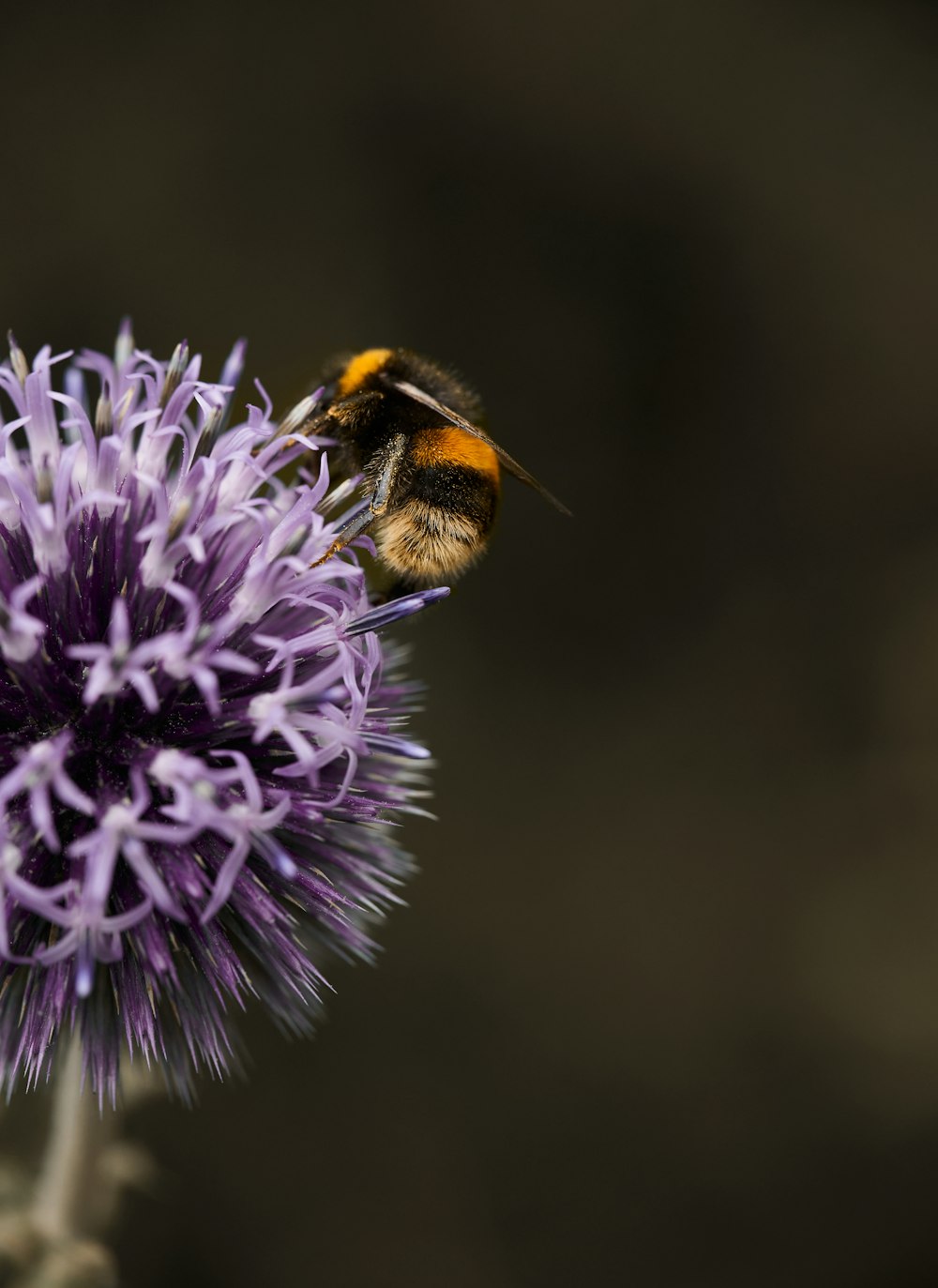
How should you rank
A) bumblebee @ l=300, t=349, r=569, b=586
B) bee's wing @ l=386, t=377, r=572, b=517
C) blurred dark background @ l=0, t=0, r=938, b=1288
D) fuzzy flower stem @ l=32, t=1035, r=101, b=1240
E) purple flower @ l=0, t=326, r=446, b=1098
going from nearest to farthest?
purple flower @ l=0, t=326, r=446, b=1098, bee's wing @ l=386, t=377, r=572, b=517, bumblebee @ l=300, t=349, r=569, b=586, fuzzy flower stem @ l=32, t=1035, r=101, b=1240, blurred dark background @ l=0, t=0, r=938, b=1288

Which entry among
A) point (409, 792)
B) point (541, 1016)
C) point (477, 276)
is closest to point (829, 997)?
point (541, 1016)

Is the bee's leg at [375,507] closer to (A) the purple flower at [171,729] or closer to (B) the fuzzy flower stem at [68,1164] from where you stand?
(A) the purple flower at [171,729]

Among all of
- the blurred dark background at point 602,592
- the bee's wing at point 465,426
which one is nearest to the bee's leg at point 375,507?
the bee's wing at point 465,426

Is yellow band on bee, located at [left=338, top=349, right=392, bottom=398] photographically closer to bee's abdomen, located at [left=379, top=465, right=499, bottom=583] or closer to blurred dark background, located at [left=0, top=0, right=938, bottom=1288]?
bee's abdomen, located at [left=379, top=465, right=499, bottom=583]

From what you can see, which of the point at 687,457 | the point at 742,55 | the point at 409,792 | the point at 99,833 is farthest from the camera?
the point at 687,457

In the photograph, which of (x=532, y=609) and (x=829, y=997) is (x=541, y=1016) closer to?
(x=829, y=997)

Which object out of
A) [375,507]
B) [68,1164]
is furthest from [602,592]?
[68,1164]

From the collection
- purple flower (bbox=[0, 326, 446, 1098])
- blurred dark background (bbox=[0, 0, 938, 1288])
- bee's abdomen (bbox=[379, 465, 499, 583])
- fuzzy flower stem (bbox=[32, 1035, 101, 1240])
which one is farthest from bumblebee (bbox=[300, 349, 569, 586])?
blurred dark background (bbox=[0, 0, 938, 1288])
